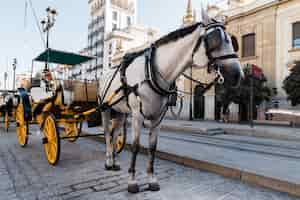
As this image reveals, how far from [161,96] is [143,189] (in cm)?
142

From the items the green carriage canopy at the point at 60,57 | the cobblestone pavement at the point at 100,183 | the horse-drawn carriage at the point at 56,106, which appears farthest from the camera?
the green carriage canopy at the point at 60,57

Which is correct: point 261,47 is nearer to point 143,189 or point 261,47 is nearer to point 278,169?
point 278,169

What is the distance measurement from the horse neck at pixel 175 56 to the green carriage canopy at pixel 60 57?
12.7 feet

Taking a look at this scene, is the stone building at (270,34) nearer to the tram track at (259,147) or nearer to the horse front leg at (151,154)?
the tram track at (259,147)

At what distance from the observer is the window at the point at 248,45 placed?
71.3 feet

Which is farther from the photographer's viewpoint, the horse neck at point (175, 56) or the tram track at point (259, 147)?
the tram track at point (259, 147)

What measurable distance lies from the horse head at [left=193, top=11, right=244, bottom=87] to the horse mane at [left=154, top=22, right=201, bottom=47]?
249mm

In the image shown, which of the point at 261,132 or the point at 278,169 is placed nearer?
the point at 278,169

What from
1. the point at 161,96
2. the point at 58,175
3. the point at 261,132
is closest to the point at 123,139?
the point at 58,175

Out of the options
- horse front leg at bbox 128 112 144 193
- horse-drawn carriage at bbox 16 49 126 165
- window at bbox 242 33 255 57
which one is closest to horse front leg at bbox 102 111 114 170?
horse-drawn carriage at bbox 16 49 126 165

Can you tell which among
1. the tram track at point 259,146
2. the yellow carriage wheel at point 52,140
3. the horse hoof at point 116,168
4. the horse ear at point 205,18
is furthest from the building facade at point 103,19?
the horse ear at point 205,18

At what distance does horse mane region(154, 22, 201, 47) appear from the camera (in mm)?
2928

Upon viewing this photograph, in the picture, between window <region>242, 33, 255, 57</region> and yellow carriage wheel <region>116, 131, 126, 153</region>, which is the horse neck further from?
window <region>242, 33, 255, 57</region>

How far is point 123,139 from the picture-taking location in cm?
529
